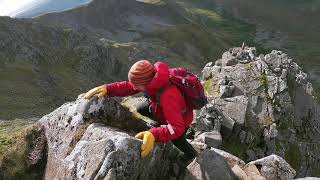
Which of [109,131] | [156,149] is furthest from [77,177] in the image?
[156,149]

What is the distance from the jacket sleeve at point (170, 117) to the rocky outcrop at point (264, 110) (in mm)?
12436

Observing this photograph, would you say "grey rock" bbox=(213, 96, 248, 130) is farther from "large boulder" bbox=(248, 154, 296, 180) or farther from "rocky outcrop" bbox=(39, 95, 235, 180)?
"rocky outcrop" bbox=(39, 95, 235, 180)

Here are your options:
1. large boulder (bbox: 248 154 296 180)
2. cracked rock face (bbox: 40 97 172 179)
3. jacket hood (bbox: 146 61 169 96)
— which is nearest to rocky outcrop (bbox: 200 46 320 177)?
large boulder (bbox: 248 154 296 180)

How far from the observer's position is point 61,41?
128250 mm

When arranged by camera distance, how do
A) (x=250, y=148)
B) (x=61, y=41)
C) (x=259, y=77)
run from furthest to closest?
1. (x=61, y=41)
2. (x=259, y=77)
3. (x=250, y=148)

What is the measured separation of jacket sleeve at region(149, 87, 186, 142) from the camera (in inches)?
558

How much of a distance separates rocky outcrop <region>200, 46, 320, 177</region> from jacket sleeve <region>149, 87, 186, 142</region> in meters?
12.4

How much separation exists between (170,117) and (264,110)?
71.9 ft

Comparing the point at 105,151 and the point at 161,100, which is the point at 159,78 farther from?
the point at 105,151

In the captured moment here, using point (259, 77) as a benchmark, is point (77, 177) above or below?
above

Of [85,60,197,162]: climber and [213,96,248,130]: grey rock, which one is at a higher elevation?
[85,60,197,162]: climber

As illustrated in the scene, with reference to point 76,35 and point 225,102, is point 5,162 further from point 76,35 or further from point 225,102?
point 76,35

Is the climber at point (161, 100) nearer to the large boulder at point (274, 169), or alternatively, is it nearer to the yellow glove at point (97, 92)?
the yellow glove at point (97, 92)

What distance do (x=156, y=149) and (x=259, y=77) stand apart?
2565 cm
